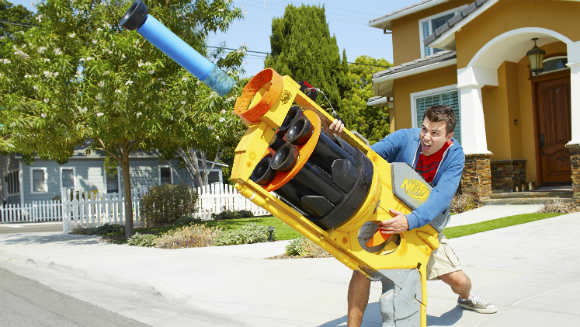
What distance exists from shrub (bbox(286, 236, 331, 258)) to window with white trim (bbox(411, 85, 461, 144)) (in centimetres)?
684

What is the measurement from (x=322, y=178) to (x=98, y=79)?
7.68 metres

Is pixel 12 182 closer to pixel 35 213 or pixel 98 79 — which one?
pixel 35 213

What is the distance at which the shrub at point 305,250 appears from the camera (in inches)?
291

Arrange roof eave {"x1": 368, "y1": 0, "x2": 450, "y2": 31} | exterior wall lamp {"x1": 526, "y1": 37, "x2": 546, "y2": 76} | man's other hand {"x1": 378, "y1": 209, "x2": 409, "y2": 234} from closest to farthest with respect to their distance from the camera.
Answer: man's other hand {"x1": 378, "y1": 209, "x2": 409, "y2": 234}
exterior wall lamp {"x1": 526, "y1": 37, "x2": 546, "y2": 76}
roof eave {"x1": 368, "y1": 0, "x2": 450, "y2": 31}

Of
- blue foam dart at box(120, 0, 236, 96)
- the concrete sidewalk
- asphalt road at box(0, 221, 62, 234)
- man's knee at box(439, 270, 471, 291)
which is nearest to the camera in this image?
blue foam dart at box(120, 0, 236, 96)

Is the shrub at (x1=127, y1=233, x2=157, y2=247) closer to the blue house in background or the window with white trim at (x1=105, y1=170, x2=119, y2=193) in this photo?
the blue house in background

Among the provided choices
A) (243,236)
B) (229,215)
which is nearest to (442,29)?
(243,236)

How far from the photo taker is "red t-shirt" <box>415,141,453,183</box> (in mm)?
3146

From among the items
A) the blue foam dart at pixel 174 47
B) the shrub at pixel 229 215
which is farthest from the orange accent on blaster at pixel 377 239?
the shrub at pixel 229 215

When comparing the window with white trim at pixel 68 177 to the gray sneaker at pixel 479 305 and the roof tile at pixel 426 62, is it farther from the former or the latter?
the gray sneaker at pixel 479 305

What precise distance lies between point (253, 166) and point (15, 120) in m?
8.65

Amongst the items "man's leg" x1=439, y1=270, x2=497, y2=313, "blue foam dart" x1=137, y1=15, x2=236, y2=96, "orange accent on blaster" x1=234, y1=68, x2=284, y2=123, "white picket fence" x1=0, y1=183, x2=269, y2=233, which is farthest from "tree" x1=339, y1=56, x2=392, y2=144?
"blue foam dart" x1=137, y1=15, x2=236, y2=96

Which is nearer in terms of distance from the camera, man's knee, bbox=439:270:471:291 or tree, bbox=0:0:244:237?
man's knee, bbox=439:270:471:291

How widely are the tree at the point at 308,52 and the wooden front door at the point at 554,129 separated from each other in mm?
12290
